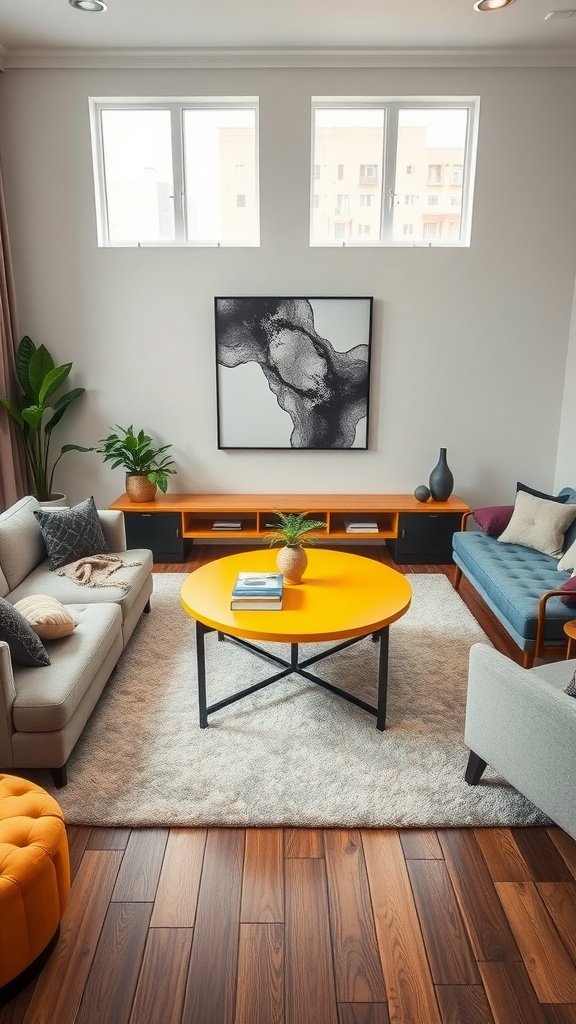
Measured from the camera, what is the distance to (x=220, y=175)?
178 inches

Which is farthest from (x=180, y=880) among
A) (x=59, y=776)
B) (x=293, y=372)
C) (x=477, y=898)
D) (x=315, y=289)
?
(x=315, y=289)

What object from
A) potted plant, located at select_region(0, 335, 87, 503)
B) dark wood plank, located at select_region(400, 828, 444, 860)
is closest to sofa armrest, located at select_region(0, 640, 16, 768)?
dark wood plank, located at select_region(400, 828, 444, 860)

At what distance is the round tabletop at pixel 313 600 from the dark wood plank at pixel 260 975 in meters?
0.97

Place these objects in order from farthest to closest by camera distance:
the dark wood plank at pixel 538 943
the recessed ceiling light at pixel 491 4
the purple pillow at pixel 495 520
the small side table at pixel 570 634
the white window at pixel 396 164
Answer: the white window at pixel 396 164
the purple pillow at pixel 495 520
the recessed ceiling light at pixel 491 4
the small side table at pixel 570 634
the dark wood plank at pixel 538 943

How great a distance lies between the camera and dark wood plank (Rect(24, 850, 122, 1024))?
5.15 ft

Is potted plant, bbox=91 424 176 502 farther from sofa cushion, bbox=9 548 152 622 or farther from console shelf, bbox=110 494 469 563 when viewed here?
sofa cushion, bbox=9 548 152 622

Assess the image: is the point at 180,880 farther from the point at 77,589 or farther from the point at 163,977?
the point at 77,589

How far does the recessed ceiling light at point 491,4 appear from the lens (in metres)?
3.37

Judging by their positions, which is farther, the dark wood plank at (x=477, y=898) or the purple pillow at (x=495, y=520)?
the purple pillow at (x=495, y=520)

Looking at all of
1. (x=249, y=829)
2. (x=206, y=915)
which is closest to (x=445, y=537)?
(x=249, y=829)

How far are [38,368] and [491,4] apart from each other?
3339 mm

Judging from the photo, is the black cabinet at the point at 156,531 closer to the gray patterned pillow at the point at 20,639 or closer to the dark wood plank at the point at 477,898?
A: the gray patterned pillow at the point at 20,639

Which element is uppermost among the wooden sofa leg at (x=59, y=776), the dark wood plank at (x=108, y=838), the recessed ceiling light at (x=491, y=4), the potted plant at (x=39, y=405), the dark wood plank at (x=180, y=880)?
the recessed ceiling light at (x=491, y=4)

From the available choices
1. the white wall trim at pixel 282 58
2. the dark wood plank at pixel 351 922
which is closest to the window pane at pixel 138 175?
the white wall trim at pixel 282 58
